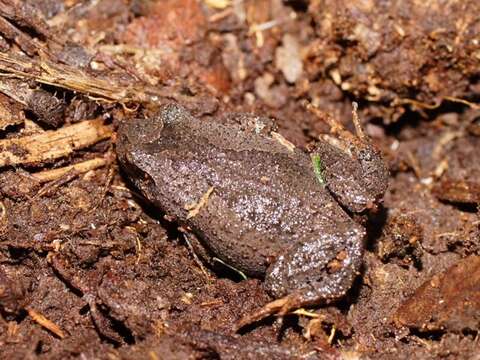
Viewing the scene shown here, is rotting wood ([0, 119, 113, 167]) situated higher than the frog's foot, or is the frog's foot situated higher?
rotting wood ([0, 119, 113, 167])

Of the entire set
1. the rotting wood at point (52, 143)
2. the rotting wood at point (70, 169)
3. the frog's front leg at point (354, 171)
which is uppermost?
the frog's front leg at point (354, 171)

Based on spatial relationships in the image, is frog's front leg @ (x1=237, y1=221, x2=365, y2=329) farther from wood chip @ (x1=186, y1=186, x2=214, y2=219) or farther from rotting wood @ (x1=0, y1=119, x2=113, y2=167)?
rotting wood @ (x1=0, y1=119, x2=113, y2=167)

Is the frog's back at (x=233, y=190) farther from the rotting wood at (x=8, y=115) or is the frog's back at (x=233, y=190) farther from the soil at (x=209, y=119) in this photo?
the rotting wood at (x=8, y=115)

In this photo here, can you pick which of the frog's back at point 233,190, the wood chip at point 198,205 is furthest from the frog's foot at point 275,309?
the wood chip at point 198,205

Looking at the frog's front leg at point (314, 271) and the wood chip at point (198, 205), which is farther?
the wood chip at point (198, 205)

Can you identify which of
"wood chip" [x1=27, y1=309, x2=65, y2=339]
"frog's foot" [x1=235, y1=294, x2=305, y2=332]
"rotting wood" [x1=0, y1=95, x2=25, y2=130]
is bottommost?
"wood chip" [x1=27, y1=309, x2=65, y2=339]

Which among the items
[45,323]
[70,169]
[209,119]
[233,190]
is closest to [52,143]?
[70,169]

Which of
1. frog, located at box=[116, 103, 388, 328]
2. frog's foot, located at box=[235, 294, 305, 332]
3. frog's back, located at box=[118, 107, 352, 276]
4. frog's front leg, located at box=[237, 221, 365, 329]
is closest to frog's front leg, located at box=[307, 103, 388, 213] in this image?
frog, located at box=[116, 103, 388, 328]
